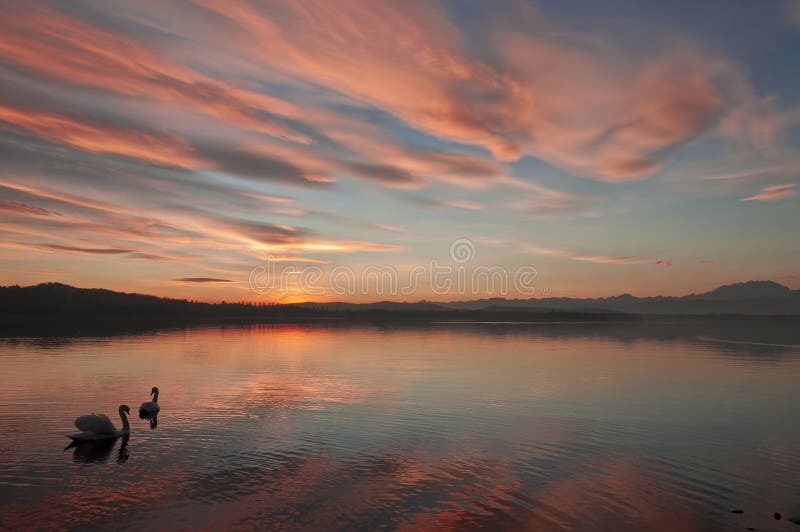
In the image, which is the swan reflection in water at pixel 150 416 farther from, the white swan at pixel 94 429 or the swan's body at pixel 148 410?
the white swan at pixel 94 429

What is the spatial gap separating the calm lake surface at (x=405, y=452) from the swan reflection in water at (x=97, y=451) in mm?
135

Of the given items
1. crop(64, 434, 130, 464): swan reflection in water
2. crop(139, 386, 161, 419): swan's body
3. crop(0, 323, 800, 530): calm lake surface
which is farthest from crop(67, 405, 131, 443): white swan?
crop(139, 386, 161, 419): swan's body

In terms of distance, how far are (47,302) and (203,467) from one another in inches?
6957

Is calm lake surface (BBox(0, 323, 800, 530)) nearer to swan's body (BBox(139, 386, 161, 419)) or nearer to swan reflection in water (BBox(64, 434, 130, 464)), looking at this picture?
swan reflection in water (BBox(64, 434, 130, 464))

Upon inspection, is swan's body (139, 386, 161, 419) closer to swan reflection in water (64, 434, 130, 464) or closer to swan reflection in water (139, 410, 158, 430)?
swan reflection in water (139, 410, 158, 430)

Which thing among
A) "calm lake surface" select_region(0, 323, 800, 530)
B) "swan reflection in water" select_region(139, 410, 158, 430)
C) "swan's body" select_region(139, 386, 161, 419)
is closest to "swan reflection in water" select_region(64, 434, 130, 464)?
"calm lake surface" select_region(0, 323, 800, 530)

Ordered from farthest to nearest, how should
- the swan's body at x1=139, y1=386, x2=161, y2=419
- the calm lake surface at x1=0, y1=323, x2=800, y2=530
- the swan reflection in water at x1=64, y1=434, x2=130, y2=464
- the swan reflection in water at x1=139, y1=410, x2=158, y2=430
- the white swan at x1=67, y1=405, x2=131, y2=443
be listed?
the swan's body at x1=139, y1=386, x2=161, y2=419 → the swan reflection in water at x1=139, y1=410, x2=158, y2=430 → the white swan at x1=67, y1=405, x2=131, y2=443 → the swan reflection in water at x1=64, y1=434, x2=130, y2=464 → the calm lake surface at x1=0, y1=323, x2=800, y2=530

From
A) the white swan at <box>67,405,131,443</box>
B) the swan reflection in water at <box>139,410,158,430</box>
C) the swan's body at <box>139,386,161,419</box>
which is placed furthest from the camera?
the swan's body at <box>139,386,161,419</box>

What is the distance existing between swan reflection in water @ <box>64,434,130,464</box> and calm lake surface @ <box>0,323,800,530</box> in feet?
0.44

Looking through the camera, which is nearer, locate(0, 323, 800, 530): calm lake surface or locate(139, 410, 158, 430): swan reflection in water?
locate(0, 323, 800, 530): calm lake surface

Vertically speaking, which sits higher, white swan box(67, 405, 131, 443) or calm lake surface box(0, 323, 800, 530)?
white swan box(67, 405, 131, 443)

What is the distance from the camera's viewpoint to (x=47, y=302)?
164 meters

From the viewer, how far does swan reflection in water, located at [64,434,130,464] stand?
64.4ft

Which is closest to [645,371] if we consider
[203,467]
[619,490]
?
[619,490]
